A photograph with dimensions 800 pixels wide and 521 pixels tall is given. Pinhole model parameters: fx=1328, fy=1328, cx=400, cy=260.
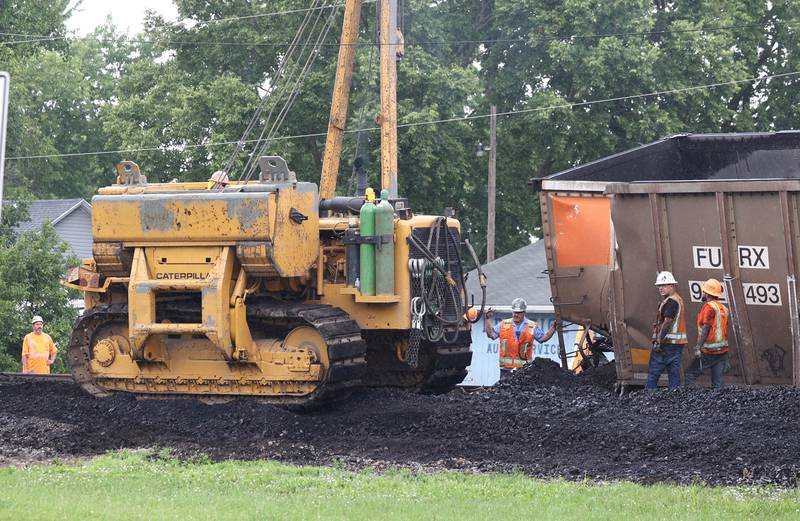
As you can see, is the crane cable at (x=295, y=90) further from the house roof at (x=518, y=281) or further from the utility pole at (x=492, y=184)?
the utility pole at (x=492, y=184)

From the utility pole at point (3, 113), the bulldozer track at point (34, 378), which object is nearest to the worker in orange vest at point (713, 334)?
the bulldozer track at point (34, 378)

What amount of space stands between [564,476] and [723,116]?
2824cm

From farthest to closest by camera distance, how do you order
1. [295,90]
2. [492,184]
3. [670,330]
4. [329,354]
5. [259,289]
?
[492,184] < [295,90] < [259,289] < [670,330] < [329,354]

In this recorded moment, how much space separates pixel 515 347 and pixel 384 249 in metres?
3.64

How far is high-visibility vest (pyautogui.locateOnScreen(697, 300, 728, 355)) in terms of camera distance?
537 inches

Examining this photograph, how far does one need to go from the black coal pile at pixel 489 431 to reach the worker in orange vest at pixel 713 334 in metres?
0.83

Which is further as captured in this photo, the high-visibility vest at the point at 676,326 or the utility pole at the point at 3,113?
the high-visibility vest at the point at 676,326

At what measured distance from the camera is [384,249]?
14.1m

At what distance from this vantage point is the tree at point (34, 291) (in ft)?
88.6

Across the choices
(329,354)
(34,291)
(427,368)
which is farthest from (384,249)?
(34,291)

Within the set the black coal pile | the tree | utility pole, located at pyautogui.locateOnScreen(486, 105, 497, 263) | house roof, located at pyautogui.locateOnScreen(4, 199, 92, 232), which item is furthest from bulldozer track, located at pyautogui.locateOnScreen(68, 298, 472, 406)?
house roof, located at pyautogui.locateOnScreen(4, 199, 92, 232)

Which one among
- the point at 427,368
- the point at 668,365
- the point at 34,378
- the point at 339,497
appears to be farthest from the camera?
the point at 34,378

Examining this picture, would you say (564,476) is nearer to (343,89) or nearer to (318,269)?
(318,269)

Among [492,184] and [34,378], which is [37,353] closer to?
[34,378]
